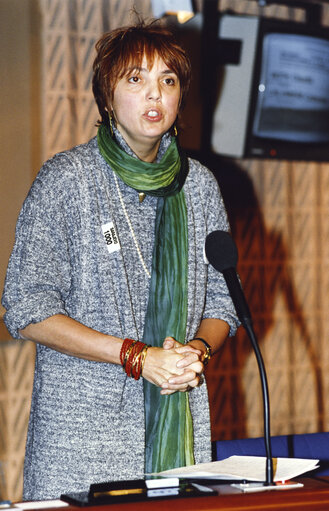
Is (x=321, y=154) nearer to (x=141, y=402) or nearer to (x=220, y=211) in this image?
(x=220, y=211)

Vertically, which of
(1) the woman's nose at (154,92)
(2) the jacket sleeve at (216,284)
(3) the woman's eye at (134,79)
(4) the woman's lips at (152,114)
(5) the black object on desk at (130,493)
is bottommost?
(5) the black object on desk at (130,493)

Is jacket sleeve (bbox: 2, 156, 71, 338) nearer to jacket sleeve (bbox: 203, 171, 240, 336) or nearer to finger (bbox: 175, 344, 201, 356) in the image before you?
finger (bbox: 175, 344, 201, 356)

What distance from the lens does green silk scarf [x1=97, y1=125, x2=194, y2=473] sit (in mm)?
1765

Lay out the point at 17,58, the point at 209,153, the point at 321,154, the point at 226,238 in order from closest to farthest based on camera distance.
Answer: the point at 226,238, the point at 17,58, the point at 209,153, the point at 321,154

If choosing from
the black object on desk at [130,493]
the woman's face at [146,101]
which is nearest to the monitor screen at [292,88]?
the woman's face at [146,101]

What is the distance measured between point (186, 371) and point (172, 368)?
30 millimetres

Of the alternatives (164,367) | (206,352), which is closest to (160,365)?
(164,367)

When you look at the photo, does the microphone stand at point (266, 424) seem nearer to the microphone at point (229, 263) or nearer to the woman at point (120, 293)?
the microphone at point (229, 263)

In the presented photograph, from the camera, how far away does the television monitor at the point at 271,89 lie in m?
4.16

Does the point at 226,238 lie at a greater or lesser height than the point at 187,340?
greater

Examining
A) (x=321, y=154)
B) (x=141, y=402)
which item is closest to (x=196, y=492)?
(x=141, y=402)

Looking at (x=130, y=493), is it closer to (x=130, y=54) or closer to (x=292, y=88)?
(x=130, y=54)

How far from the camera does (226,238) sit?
151cm

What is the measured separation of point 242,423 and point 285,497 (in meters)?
3.13
